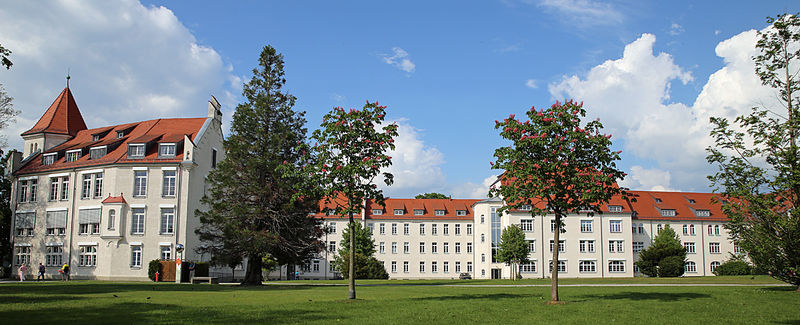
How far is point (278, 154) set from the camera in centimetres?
3956

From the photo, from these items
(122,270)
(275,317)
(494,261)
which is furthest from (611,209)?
(275,317)

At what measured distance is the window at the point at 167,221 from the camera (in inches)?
1869

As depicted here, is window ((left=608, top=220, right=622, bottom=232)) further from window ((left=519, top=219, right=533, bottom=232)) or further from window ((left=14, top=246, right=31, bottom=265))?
window ((left=14, top=246, right=31, bottom=265))

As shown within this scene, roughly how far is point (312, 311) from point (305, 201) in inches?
873

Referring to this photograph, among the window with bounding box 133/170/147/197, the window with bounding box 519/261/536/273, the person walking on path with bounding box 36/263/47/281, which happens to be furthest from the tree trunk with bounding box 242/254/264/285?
A: the window with bounding box 519/261/536/273

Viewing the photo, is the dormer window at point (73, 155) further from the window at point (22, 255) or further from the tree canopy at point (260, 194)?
the tree canopy at point (260, 194)

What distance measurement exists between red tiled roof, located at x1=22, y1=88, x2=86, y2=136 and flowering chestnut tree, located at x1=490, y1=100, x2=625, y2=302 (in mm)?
50899

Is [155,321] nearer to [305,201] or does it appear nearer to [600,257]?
[305,201]

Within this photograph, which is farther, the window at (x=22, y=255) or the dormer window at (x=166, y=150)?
the window at (x=22, y=255)

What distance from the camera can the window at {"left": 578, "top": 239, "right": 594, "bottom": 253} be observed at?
76.8m

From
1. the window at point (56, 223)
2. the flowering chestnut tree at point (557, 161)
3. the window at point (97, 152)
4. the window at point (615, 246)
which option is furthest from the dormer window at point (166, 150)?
the window at point (615, 246)

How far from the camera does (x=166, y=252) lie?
47094 mm

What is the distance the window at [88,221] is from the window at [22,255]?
744 centimetres

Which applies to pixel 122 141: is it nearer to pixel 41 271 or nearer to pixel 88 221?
pixel 88 221
